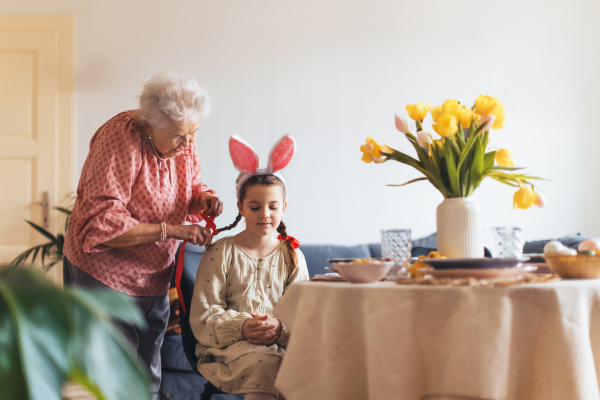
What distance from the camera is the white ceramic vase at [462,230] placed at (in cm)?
127

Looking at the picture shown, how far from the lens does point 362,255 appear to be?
2787mm

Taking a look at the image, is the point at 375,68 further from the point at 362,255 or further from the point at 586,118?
the point at 586,118

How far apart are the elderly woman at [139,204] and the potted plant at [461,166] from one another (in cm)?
78

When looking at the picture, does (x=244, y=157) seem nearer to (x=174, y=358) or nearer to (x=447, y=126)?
(x=447, y=126)

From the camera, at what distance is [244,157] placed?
1804 millimetres

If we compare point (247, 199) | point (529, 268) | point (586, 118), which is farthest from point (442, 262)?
point (586, 118)

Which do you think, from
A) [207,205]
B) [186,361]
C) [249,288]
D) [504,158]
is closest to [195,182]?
[207,205]

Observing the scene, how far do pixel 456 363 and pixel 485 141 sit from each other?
65 centimetres

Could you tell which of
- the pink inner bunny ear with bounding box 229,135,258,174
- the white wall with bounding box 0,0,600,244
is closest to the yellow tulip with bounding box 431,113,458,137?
the pink inner bunny ear with bounding box 229,135,258,174

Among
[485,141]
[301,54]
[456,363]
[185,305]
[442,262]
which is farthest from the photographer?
[301,54]

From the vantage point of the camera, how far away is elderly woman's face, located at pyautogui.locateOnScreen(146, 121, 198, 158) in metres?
1.67

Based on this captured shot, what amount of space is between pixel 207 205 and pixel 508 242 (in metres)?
1.08

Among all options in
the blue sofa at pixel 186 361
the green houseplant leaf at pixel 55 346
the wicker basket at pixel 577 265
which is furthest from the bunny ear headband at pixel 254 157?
the green houseplant leaf at pixel 55 346

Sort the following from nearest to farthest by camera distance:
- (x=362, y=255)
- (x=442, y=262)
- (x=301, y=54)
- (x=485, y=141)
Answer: (x=442, y=262) < (x=485, y=141) < (x=362, y=255) < (x=301, y=54)
